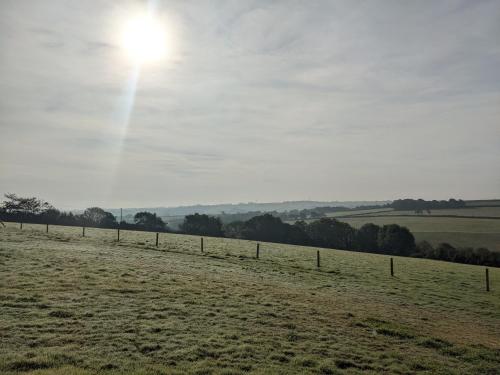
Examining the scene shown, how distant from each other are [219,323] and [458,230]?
10773cm

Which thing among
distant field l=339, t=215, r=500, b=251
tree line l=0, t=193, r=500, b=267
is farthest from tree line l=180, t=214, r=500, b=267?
distant field l=339, t=215, r=500, b=251

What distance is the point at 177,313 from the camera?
16156 mm

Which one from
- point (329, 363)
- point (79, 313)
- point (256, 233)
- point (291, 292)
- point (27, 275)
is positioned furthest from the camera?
point (256, 233)

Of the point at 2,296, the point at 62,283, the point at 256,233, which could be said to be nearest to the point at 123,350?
the point at 2,296

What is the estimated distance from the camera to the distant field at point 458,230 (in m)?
90.2

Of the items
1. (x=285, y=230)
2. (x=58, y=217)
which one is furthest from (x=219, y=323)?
(x=58, y=217)

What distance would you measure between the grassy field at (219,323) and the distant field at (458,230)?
69831 mm

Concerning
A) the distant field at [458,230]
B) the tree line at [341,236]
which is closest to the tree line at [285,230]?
the tree line at [341,236]

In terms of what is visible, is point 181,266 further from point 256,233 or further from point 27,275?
point 256,233

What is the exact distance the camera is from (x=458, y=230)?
343ft

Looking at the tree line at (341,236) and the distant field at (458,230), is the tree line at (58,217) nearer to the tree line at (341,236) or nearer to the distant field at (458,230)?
the tree line at (341,236)

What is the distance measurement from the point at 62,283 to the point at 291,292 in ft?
44.1

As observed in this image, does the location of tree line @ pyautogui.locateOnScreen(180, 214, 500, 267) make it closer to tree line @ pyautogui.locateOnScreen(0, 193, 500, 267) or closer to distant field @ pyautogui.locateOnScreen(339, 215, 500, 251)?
tree line @ pyautogui.locateOnScreen(0, 193, 500, 267)

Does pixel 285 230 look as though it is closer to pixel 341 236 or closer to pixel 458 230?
pixel 341 236
